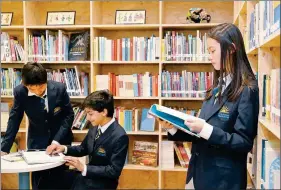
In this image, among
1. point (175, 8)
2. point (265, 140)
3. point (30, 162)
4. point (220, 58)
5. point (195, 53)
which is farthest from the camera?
point (175, 8)

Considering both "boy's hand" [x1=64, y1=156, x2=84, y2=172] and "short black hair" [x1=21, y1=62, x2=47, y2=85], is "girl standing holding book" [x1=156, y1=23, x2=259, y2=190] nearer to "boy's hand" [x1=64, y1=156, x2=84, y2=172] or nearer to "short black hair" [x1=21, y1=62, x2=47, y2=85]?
"boy's hand" [x1=64, y1=156, x2=84, y2=172]

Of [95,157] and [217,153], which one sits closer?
[217,153]

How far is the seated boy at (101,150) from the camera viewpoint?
2.36 metres

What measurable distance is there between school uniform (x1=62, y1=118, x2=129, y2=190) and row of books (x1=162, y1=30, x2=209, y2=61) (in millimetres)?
1408

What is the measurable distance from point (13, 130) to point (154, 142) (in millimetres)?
1571

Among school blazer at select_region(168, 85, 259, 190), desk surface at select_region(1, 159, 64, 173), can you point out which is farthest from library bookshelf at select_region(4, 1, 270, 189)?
school blazer at select_region(168, 85, 259, 190)

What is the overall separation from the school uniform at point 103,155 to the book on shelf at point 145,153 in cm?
137

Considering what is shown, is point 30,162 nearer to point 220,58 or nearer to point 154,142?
point 220,58

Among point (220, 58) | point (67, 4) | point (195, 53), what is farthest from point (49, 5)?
point (220, 58)

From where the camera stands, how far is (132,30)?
4.07 metres

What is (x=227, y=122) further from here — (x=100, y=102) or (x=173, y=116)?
(x=100, y=102)

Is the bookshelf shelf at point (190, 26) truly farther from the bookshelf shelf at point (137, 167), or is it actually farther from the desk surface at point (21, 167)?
the desk surface at point (21, 167)

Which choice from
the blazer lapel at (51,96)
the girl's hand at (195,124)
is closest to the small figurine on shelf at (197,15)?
the blazer lapel at (51,96)

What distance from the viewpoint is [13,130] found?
288 centimetres
